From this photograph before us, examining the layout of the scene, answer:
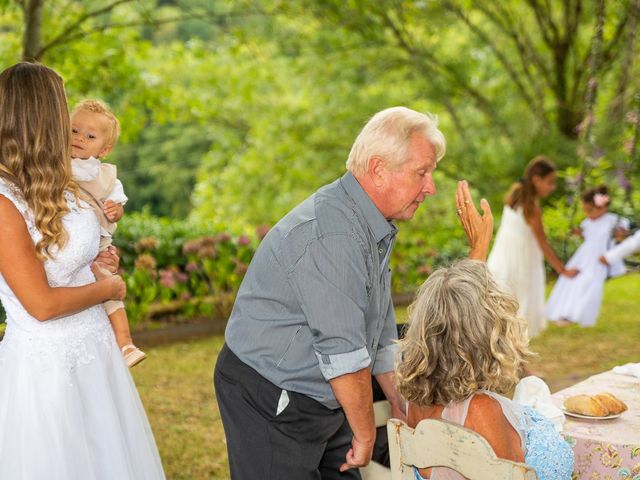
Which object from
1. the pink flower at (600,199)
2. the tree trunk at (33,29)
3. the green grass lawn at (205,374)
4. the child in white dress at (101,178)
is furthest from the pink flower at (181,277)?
the child in white dress at (101,178)

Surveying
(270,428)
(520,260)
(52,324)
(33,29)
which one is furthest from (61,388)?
(520,260)

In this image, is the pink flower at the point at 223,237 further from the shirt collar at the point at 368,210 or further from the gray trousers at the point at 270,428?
the shirt collar at the point at 368,210

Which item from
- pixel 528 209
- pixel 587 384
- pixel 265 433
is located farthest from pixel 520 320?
pixel 528 209

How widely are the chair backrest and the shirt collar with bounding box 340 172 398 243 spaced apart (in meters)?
0.56

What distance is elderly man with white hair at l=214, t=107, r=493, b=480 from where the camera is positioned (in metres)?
2.38

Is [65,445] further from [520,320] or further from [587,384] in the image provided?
[587,384]

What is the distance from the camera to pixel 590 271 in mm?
8438

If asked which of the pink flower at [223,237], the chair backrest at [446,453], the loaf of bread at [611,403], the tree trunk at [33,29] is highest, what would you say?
the tree trunk at [33,29]

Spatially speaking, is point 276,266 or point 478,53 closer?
point 276,266

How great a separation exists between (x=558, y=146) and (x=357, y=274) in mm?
11598

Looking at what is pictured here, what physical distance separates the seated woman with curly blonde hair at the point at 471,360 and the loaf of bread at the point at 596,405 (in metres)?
0.44

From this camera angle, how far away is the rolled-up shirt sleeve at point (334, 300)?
7.71 feet

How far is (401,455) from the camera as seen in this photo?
7.78 ft

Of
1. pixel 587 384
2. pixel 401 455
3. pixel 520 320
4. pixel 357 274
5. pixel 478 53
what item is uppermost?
pixel 478 53
